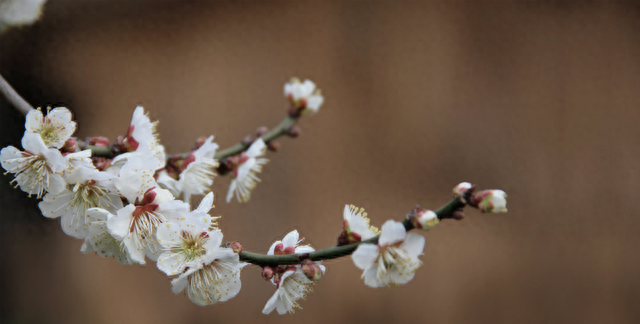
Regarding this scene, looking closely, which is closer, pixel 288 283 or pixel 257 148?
pixel 288 283

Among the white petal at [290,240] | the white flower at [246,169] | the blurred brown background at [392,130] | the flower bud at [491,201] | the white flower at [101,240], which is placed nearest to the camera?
the flower bud at [491,201]

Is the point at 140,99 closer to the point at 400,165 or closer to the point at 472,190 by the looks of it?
the point at 400,165

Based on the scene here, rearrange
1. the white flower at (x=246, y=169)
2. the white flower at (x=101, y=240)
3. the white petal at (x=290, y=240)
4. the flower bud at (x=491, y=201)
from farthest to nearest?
the white flower at (x=246, y=169) < the white petal at (x=290, y=240) < the white flower at (x=101, y=240) < the flower bud at (x=491, y=201)

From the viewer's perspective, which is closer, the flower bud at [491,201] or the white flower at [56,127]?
the flower bud at [491,201]

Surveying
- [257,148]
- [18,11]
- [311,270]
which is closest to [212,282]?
[311,270]

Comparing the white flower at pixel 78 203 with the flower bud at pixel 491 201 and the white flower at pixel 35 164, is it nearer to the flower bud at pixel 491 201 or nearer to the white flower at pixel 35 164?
the white flower at pixel 35 164

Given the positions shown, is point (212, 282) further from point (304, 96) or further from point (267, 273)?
point (304, 96)

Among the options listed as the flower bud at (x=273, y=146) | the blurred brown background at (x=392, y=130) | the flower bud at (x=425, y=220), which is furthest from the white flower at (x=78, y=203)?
the blurred brown background at (x=392, y=130)
